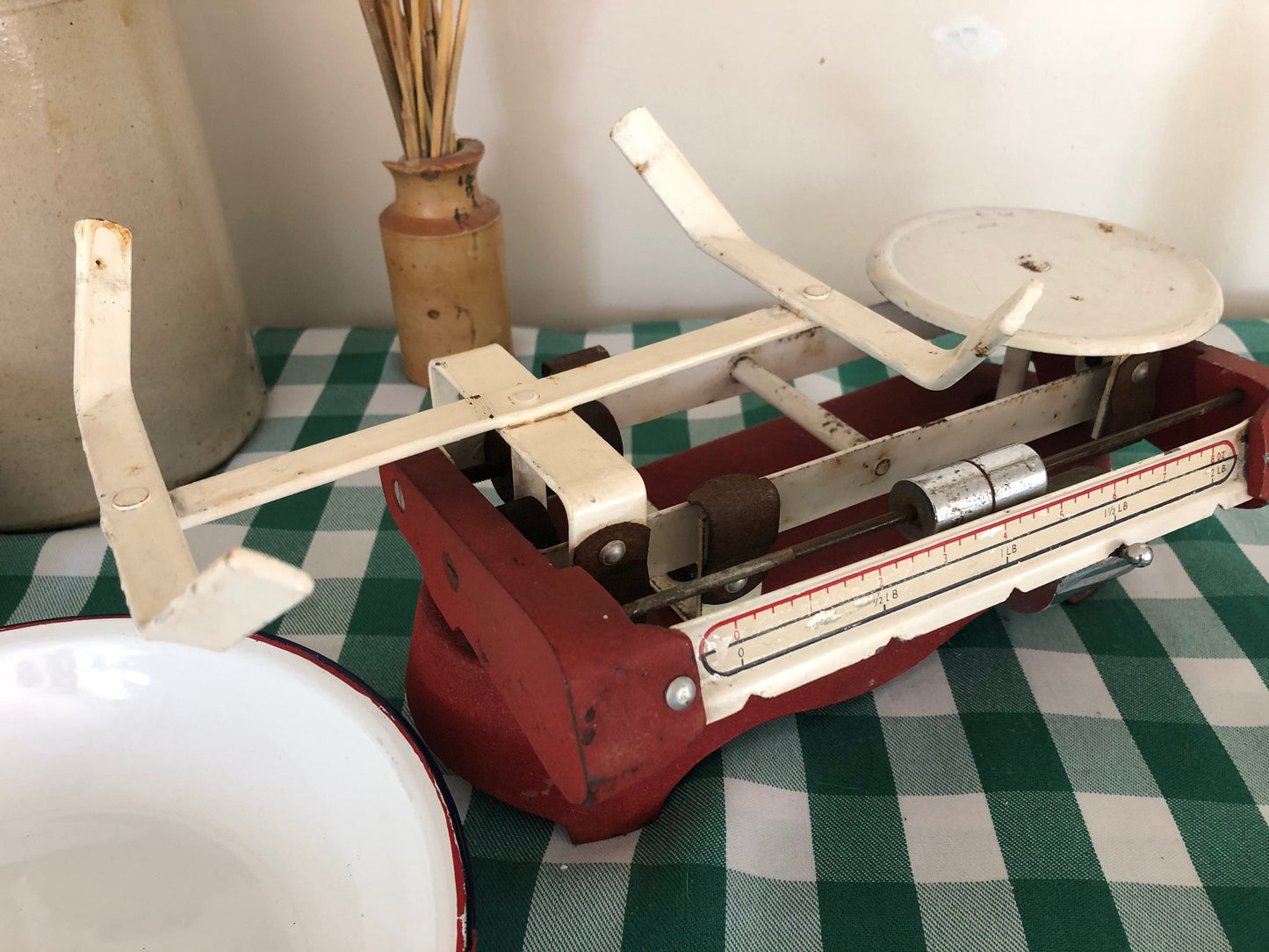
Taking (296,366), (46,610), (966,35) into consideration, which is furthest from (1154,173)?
(46,610)

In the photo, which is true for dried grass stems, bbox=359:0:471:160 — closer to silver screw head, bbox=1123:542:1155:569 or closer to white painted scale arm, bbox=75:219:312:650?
white painted scale arm, bbox=75:219:312:650

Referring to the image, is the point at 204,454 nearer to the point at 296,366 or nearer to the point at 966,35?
the point at 296,366

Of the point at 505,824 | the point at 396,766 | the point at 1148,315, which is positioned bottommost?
the point at 505,824

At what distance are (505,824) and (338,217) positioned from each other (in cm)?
80

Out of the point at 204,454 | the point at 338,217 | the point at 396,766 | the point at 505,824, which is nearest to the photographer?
the point at 396,766

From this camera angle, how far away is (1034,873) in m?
0.60

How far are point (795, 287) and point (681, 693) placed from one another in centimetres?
32

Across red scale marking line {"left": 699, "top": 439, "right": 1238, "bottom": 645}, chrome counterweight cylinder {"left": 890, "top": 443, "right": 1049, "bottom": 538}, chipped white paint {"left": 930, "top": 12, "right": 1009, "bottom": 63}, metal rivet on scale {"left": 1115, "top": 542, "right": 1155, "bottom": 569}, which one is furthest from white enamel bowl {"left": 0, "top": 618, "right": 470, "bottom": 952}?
chipped white paint {"left": 930, "top": 12, "right": 1009, "bottom": 63}

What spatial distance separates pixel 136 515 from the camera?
1.44 feet

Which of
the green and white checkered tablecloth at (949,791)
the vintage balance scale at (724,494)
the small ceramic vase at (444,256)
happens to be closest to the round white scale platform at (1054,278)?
the vintage balance scale at (724,494)

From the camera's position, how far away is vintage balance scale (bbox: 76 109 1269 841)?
1.52ft

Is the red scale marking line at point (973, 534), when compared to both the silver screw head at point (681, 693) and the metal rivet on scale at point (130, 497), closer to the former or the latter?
the silver screw head at point (681, 693)

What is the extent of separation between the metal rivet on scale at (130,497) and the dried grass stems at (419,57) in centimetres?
53

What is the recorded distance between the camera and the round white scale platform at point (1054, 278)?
64cm
